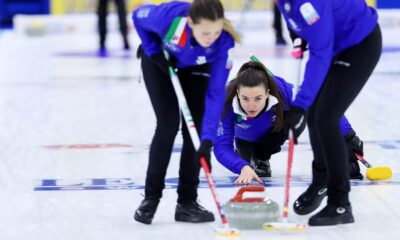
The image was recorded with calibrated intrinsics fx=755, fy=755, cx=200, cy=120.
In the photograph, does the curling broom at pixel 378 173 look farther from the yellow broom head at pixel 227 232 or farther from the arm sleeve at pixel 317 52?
the yellow broom head at pixel 227 232

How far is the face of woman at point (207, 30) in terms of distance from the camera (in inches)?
102

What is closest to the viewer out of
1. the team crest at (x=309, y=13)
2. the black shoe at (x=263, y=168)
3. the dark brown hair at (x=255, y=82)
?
the team crest at (x=309, y=13)

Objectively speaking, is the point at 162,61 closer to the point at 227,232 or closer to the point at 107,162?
the point at 227,232

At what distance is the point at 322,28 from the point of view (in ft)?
8.52

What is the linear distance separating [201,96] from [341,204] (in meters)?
0.67

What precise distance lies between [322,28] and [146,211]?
95cm

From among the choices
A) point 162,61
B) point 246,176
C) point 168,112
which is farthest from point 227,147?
point 162,61

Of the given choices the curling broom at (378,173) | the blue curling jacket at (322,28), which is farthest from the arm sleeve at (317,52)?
the curling broom at (378,173)

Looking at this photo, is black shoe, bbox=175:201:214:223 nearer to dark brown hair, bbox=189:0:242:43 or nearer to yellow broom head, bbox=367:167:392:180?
dark brown hair, bbox=189:0:242:43

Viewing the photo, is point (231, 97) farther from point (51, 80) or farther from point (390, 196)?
point (51, 80)

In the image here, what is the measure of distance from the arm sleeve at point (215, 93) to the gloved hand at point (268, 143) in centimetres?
91

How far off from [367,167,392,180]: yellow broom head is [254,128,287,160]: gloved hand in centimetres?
44

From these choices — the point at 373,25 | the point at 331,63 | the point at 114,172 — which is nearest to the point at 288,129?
the point at 331,63

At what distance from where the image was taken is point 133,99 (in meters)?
6.23
